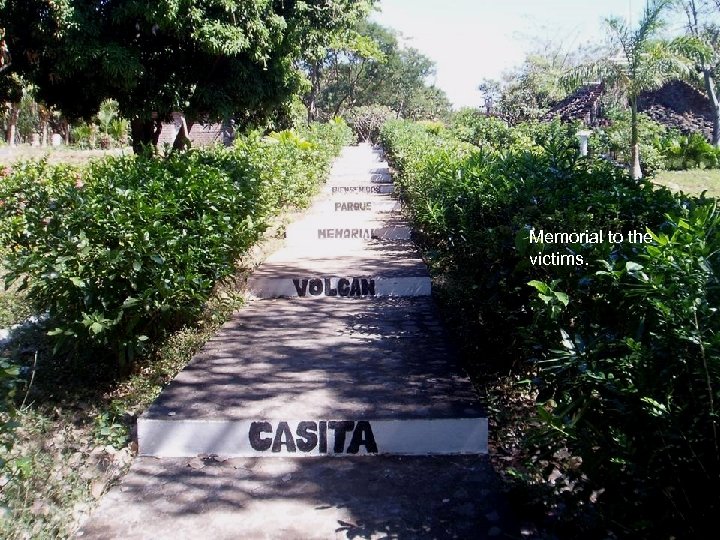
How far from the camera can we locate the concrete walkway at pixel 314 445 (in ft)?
10.6

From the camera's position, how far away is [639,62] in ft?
64.4

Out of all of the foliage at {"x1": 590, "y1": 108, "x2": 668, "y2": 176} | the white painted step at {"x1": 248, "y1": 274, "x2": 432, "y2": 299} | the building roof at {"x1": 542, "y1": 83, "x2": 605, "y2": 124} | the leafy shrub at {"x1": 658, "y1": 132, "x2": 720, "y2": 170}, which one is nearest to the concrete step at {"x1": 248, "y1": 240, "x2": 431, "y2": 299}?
the white painted step at {"x1": 248, "y1": 274, "x2": 432, "y2": 299}

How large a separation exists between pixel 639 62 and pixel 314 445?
1884 cm

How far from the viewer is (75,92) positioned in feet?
38.7

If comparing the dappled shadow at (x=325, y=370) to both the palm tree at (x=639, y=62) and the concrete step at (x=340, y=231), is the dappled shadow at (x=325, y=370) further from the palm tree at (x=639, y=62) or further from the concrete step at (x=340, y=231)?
the palm tree at (x=639, y=62)

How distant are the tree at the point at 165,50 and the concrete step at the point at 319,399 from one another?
226 inches

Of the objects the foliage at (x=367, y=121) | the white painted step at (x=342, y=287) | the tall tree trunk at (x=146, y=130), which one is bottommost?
the white painted step at (x=342, y=287)

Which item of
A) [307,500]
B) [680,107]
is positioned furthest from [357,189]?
[680,107]

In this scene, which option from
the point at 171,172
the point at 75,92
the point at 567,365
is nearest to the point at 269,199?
the point at 171,172

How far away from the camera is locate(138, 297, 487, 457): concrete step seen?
12.8 feet

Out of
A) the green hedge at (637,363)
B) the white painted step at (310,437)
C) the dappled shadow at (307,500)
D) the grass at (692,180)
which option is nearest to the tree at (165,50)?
the white painted step at (310,437)

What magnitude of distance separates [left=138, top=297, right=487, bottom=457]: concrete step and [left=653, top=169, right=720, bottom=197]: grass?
15310mm

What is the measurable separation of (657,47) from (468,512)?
62.0ft

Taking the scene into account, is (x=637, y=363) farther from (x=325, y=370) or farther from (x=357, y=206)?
(x=357, y=206)
